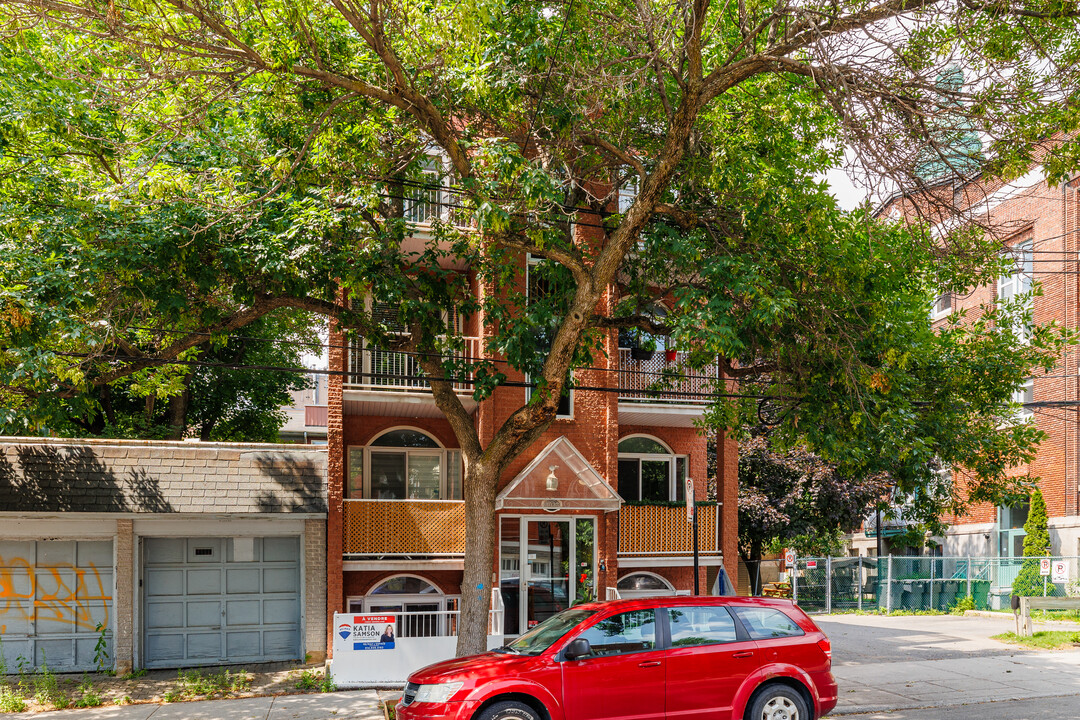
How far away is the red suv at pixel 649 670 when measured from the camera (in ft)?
30.5

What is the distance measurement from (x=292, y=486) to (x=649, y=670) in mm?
9427

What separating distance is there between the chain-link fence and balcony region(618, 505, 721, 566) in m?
9.19

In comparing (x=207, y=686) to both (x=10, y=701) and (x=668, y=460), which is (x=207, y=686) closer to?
(x=10, y=701)

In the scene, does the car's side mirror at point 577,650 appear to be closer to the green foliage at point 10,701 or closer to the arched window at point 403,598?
the arched window at point 403,598

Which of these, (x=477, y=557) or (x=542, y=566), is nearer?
(x=477, y=557)

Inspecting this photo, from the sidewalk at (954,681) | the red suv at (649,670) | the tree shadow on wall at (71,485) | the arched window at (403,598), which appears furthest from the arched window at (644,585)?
the tree shadow on wall at (71,485)

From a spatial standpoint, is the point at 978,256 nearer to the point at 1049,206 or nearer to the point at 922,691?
the point at 922,691

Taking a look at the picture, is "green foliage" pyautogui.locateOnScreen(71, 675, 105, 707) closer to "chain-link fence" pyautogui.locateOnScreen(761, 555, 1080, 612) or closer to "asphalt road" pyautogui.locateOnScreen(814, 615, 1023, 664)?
"asphalt road" pyautogui.locateOnScreen(814, 615, 1023, 664)

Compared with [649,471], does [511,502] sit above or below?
below

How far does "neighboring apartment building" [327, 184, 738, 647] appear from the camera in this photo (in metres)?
17.4

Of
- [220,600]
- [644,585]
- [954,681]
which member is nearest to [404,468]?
[220,600]

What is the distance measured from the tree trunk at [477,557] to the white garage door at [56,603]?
7.90 metres

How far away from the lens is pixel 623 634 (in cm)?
986

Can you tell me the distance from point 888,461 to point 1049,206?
68.4ft
